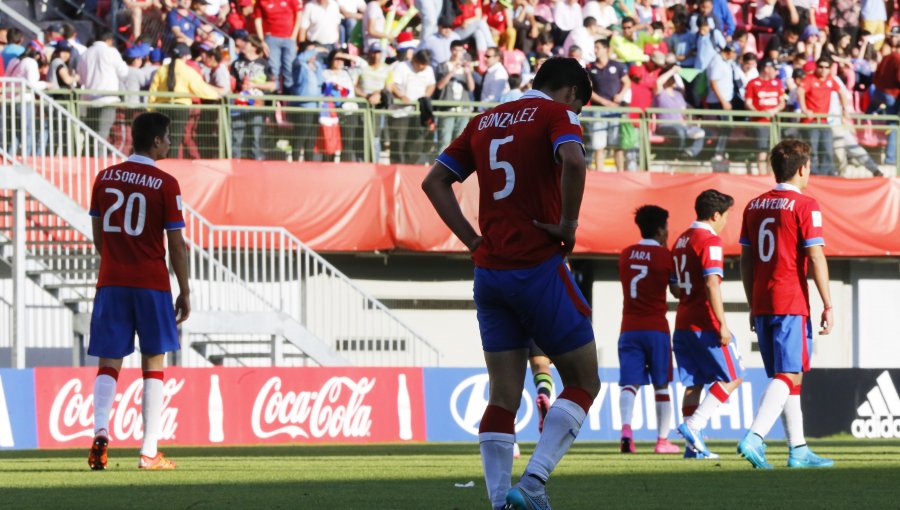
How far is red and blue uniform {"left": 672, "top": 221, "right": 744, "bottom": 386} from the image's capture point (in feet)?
45.5

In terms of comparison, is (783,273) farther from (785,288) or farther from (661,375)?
(661,375)

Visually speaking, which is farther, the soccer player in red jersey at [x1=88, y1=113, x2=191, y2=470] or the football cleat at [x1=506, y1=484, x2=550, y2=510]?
the soccer player in red jersey at [x1=88, y1=113, x2=191, y2=470]

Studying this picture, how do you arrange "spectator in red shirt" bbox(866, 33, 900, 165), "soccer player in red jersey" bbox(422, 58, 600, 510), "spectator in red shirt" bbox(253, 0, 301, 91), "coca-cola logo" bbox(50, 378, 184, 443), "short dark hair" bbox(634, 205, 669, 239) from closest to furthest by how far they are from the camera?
"soccer player in red jersey" bbox(422, 58, 600, 510)
"short dark hair" bbox(634, 205, 669, 239)
"coca-cola logo" bbox(50, 378, 184, 443)
"spectator in red shirt" bbox(253, 0, 301, 91)
"spectator in red shirt" bbox(866, 33, 900, 165)

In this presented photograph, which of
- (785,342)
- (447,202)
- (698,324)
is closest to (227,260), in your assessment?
(698,324)

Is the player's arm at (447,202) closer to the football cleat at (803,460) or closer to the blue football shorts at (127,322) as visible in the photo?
the blue football shorts at (127,322)

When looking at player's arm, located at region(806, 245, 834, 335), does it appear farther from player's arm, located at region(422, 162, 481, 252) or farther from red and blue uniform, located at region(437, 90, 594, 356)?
player's arm, located at region(422, 162, 481, 252)

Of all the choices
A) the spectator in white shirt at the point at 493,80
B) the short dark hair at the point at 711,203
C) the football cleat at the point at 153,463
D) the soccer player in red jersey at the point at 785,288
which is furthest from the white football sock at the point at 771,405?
the spectator in white shirt at the point at 493,80

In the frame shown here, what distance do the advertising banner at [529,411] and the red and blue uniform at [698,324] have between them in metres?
5.03

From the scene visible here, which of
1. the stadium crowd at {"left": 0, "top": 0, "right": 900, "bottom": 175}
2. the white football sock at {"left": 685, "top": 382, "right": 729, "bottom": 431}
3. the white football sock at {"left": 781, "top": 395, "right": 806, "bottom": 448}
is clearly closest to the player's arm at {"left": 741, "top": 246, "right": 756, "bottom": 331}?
the white football sock at {"left": 781, "top": 395, "right": 806, "bottom": 448}

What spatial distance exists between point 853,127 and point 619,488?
17.1m

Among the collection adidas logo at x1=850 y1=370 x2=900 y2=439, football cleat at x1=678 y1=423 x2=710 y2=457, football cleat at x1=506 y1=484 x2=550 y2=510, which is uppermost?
football cleat at x1=506 y1=484 x2=550 y2=510

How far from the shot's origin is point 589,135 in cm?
2509

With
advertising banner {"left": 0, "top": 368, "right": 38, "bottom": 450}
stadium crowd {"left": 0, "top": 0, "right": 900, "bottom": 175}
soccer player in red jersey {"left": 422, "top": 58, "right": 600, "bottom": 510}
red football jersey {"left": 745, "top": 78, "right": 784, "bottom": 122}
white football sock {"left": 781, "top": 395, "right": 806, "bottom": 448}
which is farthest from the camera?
red football jersey {"left": 745, "top": 78, "right": 784, "bottom": 122}

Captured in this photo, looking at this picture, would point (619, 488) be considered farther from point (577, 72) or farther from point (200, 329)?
point (200, 329)
